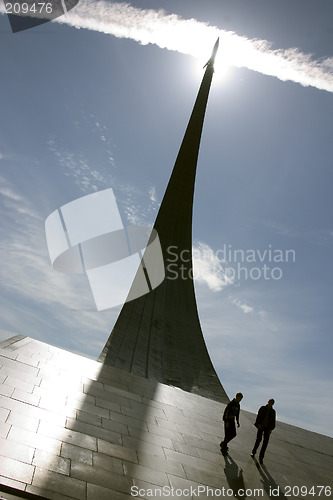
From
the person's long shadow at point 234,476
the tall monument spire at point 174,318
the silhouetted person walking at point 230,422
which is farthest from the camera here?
the tall monument spire at point 174,318

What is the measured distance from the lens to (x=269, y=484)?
3139 mm

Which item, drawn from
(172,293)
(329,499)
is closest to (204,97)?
(172,293)

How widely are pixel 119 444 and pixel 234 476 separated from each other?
968 mm

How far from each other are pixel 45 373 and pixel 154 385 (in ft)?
6.07

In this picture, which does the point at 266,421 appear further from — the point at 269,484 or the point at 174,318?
the point at 174,318

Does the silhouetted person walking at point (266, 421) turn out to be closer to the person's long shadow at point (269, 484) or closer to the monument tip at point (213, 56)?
the person's long shadow at point (269, 484)

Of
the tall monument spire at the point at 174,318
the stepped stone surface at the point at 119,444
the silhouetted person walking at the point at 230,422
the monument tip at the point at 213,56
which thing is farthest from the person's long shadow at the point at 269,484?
the monument tip at the point at 213,56

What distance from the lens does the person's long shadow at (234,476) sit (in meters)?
2.80

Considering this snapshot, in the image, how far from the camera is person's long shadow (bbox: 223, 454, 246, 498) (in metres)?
2.80

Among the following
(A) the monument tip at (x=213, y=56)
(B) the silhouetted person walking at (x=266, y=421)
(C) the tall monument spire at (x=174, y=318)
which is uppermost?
(A) the monument tip at (x=213, y=56)

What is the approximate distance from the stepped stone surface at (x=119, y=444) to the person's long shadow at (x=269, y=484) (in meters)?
0.01

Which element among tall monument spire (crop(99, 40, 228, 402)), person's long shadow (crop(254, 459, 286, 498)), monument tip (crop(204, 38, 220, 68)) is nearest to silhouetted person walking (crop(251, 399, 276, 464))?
person's long shadow (crop(254, 459, 286, 498))

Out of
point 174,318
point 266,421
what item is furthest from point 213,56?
point 266,421

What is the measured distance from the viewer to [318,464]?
4.23 m
